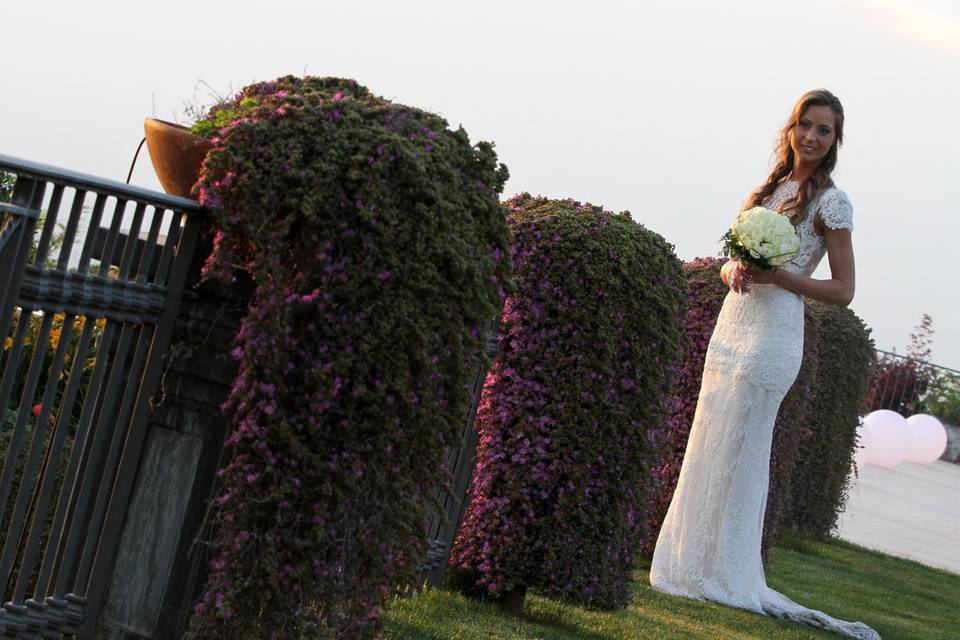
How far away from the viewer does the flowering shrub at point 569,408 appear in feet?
16.9

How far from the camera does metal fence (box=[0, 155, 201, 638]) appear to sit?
→ 9.98 ft

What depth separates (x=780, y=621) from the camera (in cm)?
658

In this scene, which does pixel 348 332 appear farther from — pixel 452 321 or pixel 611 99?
pixel 611 99

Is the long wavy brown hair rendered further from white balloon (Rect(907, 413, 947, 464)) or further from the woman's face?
white balloon (Rect(907, 413, 947, 464))

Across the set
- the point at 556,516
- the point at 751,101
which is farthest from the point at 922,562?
the point at 556,516

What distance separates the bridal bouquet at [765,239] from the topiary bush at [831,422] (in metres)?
4.68

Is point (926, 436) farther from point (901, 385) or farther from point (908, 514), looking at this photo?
point (901, 385)

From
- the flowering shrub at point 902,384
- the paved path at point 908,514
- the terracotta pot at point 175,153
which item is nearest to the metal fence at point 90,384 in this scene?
the terracotta pot at point 175,153

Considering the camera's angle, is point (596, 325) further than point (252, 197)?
Yes

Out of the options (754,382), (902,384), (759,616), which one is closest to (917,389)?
(902,384)

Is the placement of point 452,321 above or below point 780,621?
above

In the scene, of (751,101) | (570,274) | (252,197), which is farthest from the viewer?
(751,101)

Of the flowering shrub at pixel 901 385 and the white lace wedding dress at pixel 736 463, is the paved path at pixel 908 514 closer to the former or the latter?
the flowering shrub at pixel 901 385

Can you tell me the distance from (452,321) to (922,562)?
376 inches
